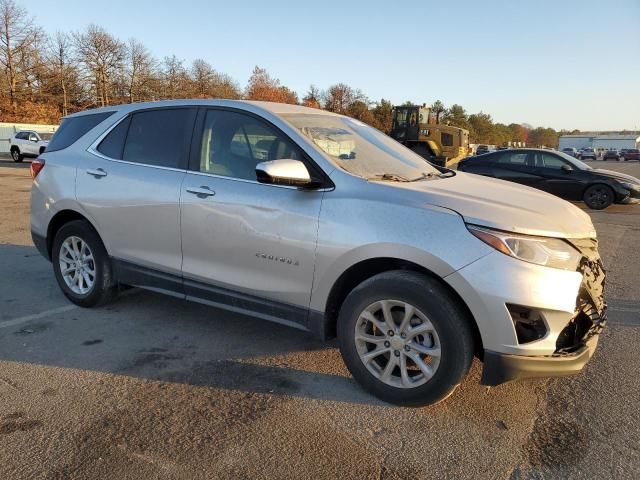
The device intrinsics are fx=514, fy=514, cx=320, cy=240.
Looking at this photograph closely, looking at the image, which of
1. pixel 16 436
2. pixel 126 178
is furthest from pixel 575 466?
pixel 126 178

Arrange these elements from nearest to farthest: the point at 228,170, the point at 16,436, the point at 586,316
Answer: the point at 16,436 → the point at 586,316 → the point at 228,170

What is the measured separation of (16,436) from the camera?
2703mm

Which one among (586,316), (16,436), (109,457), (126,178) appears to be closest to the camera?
(109,457)

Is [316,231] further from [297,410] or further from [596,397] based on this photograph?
[596,397]

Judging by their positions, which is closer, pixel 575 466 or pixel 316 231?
pixel 575 466

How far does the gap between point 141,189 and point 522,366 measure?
3014 mm

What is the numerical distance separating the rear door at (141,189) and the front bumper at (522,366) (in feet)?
7.68

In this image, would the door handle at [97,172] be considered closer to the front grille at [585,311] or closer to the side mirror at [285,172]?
the side mirror at [285,172]

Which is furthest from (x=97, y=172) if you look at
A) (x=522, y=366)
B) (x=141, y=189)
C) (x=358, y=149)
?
(x=522, y=366)

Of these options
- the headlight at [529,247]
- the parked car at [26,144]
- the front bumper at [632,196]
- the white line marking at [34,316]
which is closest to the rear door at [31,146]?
the parked car at [26,144]

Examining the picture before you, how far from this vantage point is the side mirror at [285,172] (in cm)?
312

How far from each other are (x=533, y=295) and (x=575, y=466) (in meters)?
0.86

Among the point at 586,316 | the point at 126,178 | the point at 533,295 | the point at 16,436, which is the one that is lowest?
the point at 16,436

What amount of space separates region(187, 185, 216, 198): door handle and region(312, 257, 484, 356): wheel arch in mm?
1153
